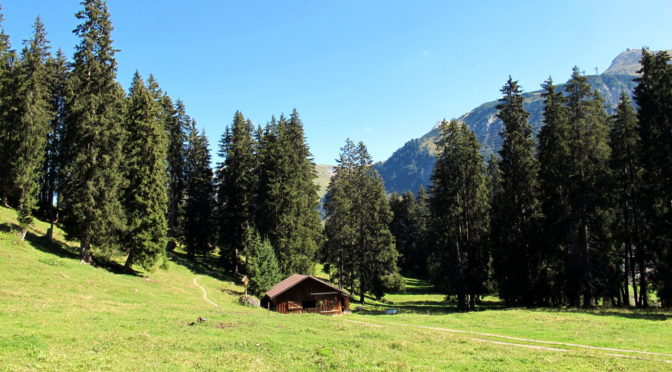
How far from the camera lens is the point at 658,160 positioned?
3297 centimetres

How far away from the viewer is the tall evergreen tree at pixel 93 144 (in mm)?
33969

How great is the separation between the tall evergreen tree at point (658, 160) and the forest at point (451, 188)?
11 cm

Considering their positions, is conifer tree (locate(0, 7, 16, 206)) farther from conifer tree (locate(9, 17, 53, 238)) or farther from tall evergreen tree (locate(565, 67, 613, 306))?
tall evergreen tree (locate(565, 67, 613, 306))

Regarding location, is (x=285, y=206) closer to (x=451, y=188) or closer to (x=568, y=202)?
(x=451, y=188)

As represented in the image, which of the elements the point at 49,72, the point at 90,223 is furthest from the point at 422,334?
the point at 49,72

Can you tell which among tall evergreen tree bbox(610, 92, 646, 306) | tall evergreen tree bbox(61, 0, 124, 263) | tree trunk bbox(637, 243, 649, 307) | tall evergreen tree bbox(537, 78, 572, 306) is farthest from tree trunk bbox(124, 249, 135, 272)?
tree trunk bbox(637, 243, 649, 307)

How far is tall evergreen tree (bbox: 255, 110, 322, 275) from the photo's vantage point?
163ft

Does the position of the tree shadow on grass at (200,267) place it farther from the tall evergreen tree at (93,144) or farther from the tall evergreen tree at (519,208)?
the tall evergreen tree at (519,208)

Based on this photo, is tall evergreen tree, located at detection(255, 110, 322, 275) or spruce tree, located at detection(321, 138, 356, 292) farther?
spruce tree, located at detection(321, 138, 356, 292)

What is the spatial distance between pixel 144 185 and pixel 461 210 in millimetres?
33449

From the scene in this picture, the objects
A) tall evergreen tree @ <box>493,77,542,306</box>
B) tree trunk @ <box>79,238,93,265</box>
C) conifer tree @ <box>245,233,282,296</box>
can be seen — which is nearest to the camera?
tree trunk @ <box>79,238,93,265</box>

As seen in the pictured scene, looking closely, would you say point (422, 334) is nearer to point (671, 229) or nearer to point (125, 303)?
point (125, 303)

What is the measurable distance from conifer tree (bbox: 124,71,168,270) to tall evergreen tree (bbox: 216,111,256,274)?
15.1 m

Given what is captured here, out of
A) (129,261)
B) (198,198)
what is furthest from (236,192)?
(129,261)
